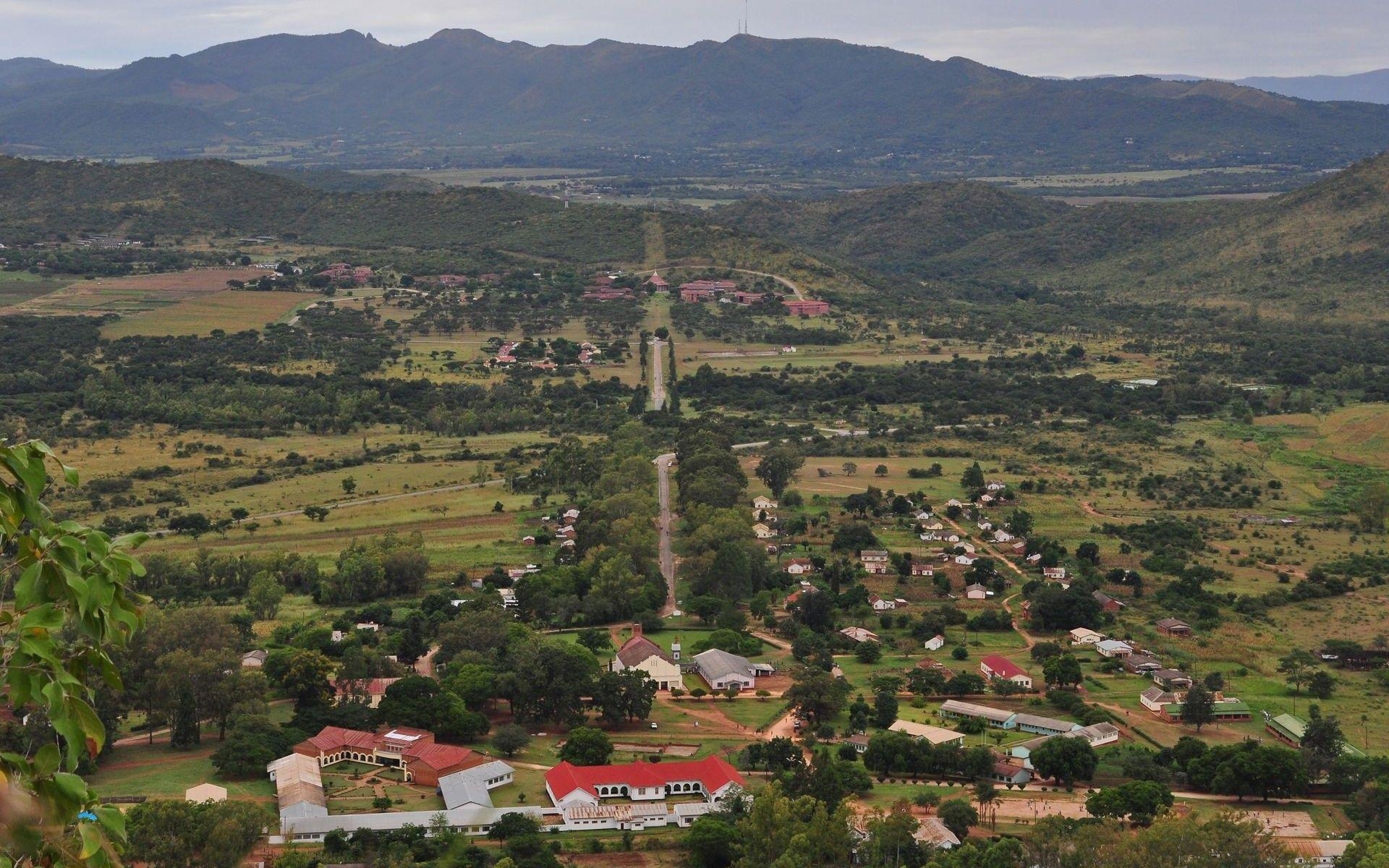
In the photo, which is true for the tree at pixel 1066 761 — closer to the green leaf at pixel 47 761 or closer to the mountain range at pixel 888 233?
the green leaf at pixel 47 761

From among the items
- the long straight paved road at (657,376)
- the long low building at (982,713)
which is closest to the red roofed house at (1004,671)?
the long low building at (982,713)

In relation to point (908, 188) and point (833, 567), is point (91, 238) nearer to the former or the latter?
point (908, 188)

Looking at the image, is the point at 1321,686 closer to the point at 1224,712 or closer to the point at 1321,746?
the point at 1224,712

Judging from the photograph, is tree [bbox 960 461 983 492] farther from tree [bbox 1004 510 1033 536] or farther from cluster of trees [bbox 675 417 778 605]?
cluster of trees [bbox 675 417 778 605]

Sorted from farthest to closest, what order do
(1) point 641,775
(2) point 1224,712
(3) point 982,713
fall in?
(2) point 1224,712
(3) point 982,713
(1) point 641,775

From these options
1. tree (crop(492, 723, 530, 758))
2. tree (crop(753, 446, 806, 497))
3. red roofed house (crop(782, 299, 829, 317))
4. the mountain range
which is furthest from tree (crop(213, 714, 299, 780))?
the mountain range

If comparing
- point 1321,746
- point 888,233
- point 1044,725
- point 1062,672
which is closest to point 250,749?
point 1044,725
